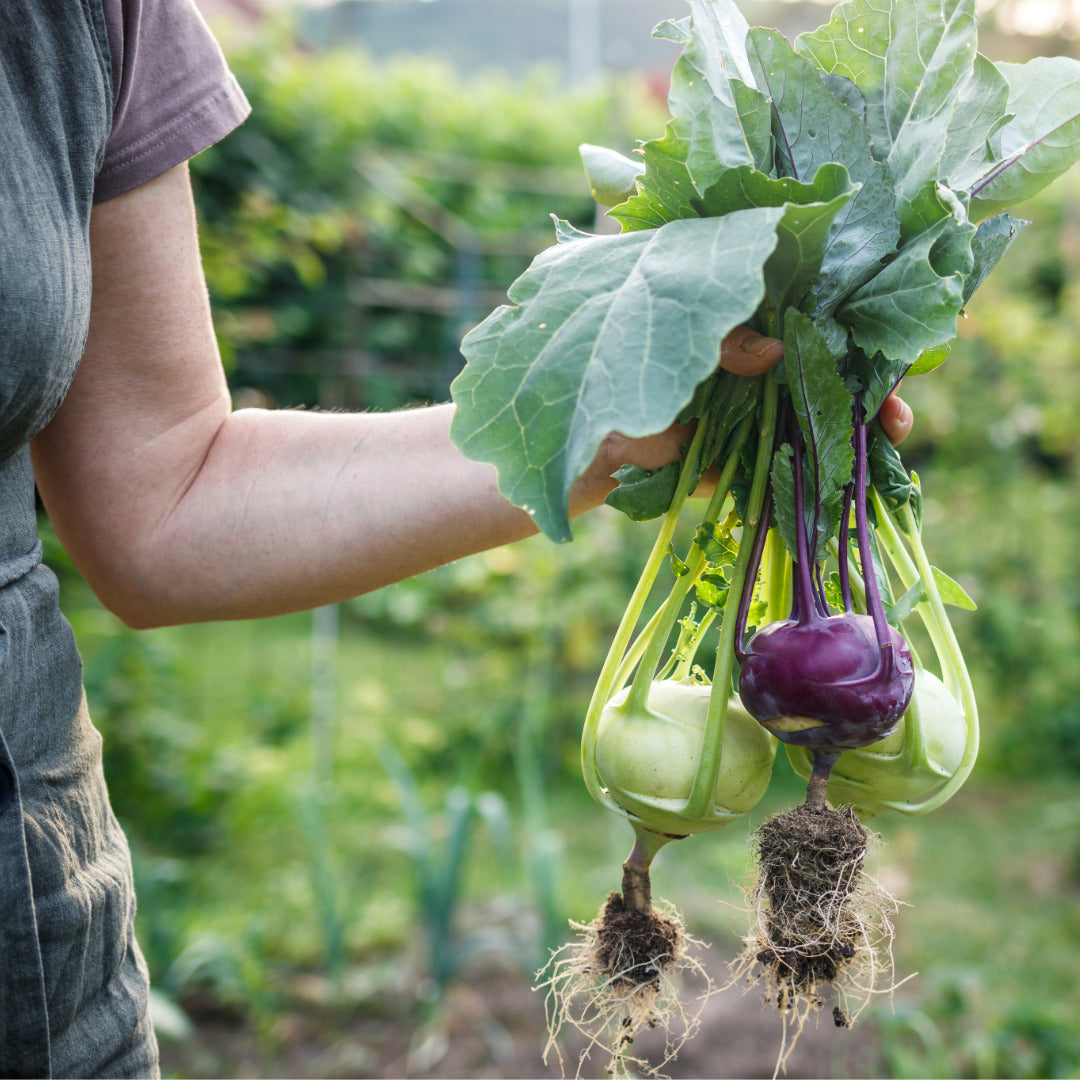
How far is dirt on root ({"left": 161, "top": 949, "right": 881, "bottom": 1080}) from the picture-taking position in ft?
8.15

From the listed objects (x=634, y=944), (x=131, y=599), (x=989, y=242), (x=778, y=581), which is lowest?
(x=634, y=944)

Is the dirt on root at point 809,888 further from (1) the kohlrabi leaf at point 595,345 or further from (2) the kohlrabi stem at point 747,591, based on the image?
(1) the kohlrabi leaf at point 595,345

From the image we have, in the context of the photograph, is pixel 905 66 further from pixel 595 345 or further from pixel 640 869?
pixel 640 869

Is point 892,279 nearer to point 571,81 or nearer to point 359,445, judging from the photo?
point 359,445

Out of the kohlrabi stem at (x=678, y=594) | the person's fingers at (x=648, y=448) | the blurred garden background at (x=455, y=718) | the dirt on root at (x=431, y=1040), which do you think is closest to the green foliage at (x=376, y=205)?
the blurred garden background at (x=455, y=718)

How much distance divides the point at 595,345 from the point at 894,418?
453mm

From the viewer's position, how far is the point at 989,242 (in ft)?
3.58

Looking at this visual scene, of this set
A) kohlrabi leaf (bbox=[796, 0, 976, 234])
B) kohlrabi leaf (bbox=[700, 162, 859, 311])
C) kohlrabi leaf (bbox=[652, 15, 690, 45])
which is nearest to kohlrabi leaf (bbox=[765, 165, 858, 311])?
kohlrabi leaf (bbox=[700, 162, 859, 311])

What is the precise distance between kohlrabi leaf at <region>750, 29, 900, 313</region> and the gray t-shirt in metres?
0.65

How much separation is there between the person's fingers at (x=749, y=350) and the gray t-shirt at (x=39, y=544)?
0.65 meters

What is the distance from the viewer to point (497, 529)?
46.6 inches

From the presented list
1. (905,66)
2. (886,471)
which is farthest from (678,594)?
(905,66)

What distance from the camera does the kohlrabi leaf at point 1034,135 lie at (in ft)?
3.47

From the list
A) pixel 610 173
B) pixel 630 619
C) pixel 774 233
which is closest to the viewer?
pixel 774 233
